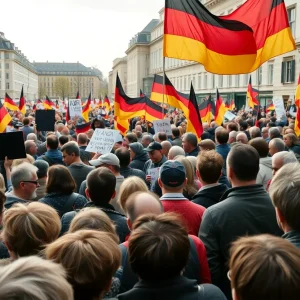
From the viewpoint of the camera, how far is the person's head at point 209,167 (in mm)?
4605

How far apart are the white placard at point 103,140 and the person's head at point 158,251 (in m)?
6.07

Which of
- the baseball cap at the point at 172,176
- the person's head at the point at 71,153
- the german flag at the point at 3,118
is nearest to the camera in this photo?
the baseball cap at the point at 172,176

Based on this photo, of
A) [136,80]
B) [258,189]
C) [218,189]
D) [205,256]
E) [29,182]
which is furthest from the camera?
[136,80]

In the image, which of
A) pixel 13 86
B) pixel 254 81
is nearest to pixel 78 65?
pixel 13 86

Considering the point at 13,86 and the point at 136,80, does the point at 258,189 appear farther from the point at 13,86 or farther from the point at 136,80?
the point at 13,86

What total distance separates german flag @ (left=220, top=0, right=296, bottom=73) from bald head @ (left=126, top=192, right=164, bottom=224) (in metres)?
5.61

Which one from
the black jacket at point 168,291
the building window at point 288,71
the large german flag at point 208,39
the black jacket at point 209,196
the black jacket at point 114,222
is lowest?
the black jacket at point 114,222

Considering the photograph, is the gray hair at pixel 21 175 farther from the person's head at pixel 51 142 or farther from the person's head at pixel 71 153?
the person's head at pixel 51 142

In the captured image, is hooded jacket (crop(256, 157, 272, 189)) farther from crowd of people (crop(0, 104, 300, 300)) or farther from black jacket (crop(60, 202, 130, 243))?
black jacket (crop(60, 202, 130, 243))

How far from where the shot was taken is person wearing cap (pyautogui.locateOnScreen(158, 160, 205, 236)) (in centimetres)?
412

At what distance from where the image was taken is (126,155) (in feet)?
23.0

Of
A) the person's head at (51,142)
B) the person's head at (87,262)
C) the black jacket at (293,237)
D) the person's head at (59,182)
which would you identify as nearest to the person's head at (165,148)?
the person's head at (51,142)

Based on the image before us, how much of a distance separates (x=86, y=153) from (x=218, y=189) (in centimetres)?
517

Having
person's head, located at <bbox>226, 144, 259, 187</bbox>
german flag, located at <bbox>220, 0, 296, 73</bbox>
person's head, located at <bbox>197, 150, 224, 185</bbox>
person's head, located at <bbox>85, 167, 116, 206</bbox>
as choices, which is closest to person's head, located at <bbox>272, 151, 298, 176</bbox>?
person's head, located at <bbox>197, 150, 224, 185</bbox>
